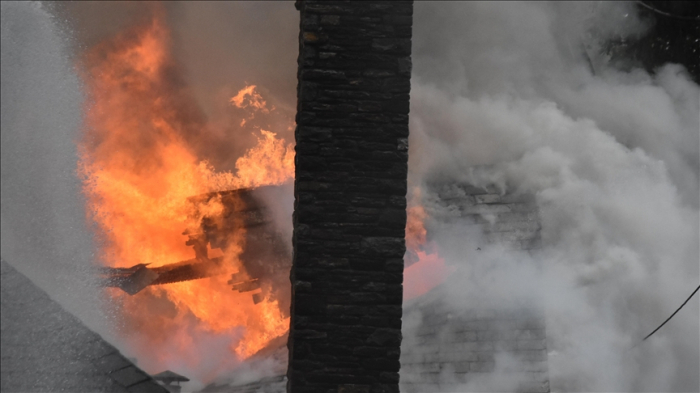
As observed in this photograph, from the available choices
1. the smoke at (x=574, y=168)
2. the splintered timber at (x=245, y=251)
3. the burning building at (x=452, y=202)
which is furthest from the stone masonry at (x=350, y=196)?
the splintered timber at (x=245, y=251)

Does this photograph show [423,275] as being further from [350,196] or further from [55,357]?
[350,196]

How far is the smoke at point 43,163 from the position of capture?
10430mm

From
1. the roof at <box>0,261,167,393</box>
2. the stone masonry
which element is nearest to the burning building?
the roof at <box>0,261,167,393</box>

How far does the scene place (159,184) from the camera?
40.5 feet

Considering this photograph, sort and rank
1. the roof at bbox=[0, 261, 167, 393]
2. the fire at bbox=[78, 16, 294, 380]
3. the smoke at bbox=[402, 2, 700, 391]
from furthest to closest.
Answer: the fire at bbox=[78, 16, 294, 380] → the smoke at bbox=[402, 2, 700, 391] → the roof at bbox=[0, 261, 167, 393]

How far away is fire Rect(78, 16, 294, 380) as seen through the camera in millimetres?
11867

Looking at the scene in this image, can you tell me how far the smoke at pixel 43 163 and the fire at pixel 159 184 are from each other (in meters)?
0.37

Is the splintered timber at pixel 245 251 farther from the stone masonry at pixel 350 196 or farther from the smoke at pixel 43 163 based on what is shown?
the stone masonry at pixel 350 196

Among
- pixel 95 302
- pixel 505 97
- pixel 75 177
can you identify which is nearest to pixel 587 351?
pixel 505 97

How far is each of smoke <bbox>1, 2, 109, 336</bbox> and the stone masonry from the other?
6982 mm

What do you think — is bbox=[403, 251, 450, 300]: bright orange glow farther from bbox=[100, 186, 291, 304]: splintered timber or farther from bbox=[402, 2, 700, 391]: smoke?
bbox=[100, 186, 291, 304]: splintered timber

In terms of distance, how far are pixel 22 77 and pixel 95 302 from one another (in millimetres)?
3863

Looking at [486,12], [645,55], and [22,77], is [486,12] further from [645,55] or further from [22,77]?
[22,77]

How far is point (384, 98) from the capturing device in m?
4.38
